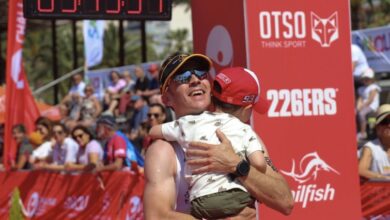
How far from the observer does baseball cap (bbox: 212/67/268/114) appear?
4.30 meters

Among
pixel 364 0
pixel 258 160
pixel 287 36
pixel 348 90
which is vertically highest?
pixel 364 0

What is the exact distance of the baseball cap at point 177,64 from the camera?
4344mm

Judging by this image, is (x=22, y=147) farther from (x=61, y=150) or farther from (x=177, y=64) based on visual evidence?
(x=177, y=64)

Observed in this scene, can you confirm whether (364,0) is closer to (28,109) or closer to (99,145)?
(28,109)

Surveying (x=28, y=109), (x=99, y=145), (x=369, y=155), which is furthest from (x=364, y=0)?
(x=369, y=155)

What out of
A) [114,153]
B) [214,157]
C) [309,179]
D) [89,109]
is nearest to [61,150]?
[114,153]

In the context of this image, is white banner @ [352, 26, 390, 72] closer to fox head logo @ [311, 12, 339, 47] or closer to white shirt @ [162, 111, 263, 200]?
fox head logo @ [311, 12, 339, 47]

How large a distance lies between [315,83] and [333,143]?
19.2 inches

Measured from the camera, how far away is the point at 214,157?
4.11 metres

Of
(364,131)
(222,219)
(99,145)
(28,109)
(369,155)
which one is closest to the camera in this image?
(222,219)

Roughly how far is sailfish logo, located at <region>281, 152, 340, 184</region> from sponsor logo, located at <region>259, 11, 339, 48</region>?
2.80ft

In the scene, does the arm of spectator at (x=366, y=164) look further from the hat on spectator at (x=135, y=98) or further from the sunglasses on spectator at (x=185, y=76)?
the hat on spectator at (x=135, y=98)

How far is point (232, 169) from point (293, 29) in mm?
2756

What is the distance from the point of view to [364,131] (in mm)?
13125
